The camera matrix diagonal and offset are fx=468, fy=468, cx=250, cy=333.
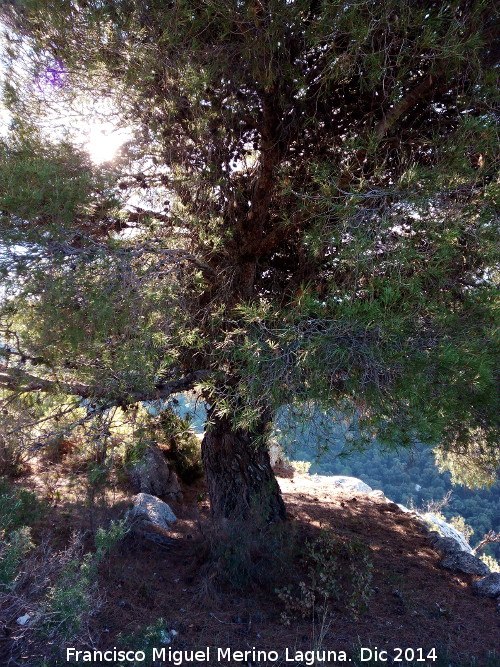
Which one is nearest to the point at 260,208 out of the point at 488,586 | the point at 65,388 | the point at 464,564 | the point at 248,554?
the point at 65,388

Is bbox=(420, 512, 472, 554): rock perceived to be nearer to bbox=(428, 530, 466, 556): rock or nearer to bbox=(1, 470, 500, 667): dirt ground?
bbox=(428, 530, 466, 556): rock

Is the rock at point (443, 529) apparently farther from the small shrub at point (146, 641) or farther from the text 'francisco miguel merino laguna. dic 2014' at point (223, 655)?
the small shrub at point (146, 641)

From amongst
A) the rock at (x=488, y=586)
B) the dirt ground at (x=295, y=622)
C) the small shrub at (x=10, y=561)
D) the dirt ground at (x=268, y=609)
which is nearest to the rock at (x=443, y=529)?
the dirt ground at (x=268, y=609)

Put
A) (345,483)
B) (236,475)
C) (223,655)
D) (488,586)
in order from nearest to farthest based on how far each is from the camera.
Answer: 1. (223,655)
2. (488,586)
3. (236,475)
4. (345,483)

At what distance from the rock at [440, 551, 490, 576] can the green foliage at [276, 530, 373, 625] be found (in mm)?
1358

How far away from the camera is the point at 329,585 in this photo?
4.12 metres

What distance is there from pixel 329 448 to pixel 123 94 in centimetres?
363

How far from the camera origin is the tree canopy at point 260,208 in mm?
3322

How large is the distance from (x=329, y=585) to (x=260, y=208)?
11.6 feet

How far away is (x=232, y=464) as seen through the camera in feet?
17.8

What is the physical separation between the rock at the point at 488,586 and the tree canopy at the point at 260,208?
154 cm

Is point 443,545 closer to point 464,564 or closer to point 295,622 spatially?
point 464,564

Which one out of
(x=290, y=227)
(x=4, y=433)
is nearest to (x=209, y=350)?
(x=290, y=227)

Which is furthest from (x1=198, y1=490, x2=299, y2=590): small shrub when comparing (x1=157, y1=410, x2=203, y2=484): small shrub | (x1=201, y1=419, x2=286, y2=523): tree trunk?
(x1=157, y1=410, x2=203, y2=484): small shrub
